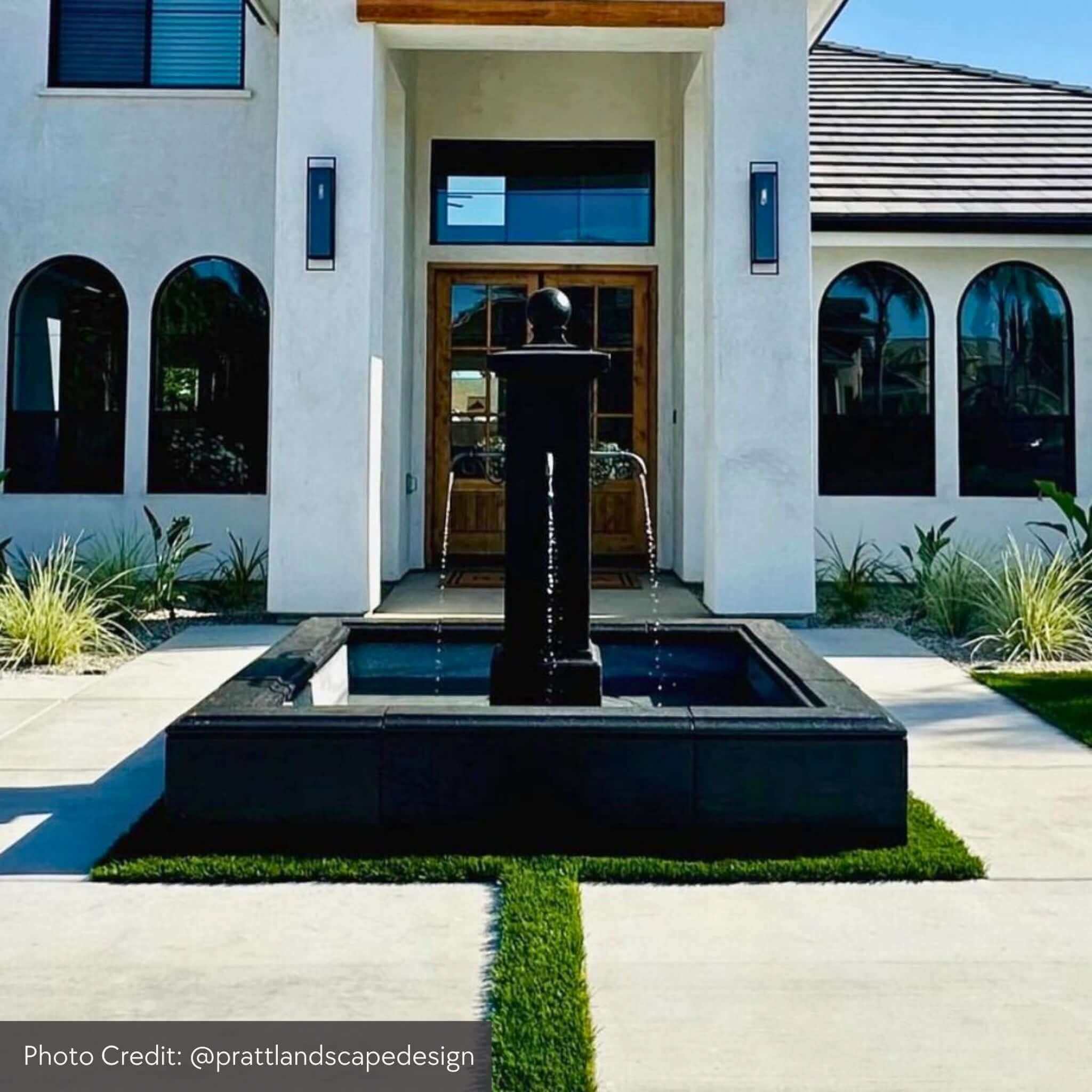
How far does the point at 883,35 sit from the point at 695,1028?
1887cm

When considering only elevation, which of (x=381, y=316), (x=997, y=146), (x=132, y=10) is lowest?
(x=381, y=316)

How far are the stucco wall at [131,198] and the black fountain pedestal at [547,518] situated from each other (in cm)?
669

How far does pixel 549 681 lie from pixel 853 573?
18.6 feet

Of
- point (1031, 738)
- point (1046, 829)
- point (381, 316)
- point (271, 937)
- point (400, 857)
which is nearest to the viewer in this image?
point (271, 937)

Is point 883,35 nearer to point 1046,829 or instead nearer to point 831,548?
point 831,548

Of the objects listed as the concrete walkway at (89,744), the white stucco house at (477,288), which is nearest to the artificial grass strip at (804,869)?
the concrete walkway at (89,744)

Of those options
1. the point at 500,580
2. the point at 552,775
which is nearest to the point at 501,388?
the point at 500,580

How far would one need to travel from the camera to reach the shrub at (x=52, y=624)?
749 cm

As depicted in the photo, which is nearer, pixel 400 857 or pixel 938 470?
pixel 400 857

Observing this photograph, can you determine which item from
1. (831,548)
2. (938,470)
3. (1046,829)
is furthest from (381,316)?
(1046,829)

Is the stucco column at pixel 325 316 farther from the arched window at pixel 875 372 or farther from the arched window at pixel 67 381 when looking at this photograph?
the arched window at pixel 875 372

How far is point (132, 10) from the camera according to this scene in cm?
1137

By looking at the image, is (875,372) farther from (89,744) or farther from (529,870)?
(529,870)

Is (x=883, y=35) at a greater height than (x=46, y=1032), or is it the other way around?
(x=883, y=35)
